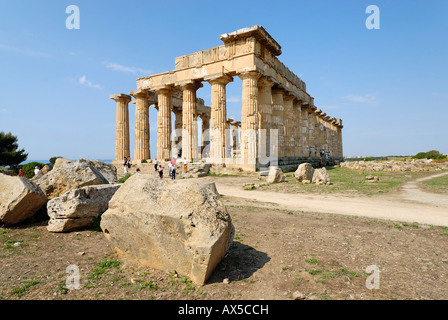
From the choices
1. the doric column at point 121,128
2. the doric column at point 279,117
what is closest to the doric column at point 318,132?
the doric column at point 279,117

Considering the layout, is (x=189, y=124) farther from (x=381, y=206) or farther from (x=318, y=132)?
(x=318, y=132)

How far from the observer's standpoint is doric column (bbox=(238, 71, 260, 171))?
771 inches

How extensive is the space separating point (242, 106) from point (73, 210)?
16.8m

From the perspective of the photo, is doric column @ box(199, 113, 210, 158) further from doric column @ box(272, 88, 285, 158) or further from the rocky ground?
the rocky ground

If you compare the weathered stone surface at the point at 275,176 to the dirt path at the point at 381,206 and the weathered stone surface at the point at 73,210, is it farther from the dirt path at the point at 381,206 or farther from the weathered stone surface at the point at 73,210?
the weathered stone surface at the point at 73,210

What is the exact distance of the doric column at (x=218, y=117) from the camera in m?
20.7

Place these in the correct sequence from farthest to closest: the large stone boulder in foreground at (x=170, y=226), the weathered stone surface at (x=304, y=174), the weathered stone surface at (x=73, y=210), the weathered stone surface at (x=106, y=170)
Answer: the weathered stone surface at (x=304, y=174)
the weathered stone surface at (x=106, y=170)
the weathered stone surface at (x=73, y=210)
the large stone boulder in foreground at (x=170, y=226)

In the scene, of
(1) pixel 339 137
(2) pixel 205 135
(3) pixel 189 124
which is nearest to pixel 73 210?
(3) pixel 189 124

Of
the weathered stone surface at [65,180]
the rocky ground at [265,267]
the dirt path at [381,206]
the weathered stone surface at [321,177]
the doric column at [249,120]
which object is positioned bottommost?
the dirt path at [381,206]

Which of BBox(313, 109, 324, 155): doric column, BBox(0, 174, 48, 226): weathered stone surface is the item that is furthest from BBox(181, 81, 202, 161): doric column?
BBox(313, 109, 324, 155): doric column

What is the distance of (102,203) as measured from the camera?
5.69 metres

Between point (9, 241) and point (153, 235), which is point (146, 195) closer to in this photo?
point (153, 235)

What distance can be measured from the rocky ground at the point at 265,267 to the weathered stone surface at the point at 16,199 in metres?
0.30

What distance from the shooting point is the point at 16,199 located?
534 centimetres
